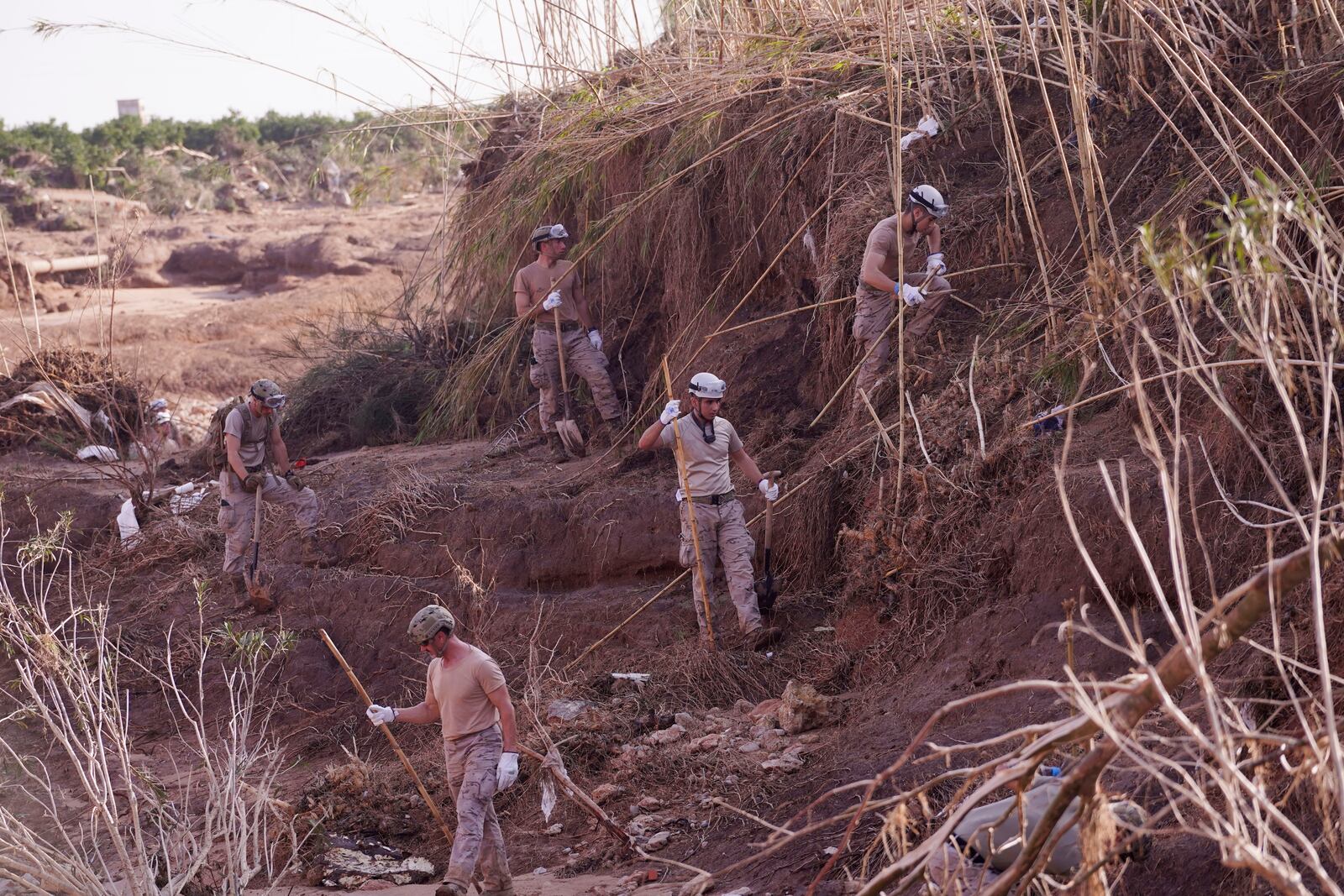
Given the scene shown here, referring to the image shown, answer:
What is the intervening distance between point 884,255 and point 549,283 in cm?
312

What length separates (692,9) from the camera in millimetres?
10398

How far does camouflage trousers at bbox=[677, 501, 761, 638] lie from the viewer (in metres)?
7.98

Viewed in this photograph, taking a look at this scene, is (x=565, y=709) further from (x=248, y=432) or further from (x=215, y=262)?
(x=215, y=262)

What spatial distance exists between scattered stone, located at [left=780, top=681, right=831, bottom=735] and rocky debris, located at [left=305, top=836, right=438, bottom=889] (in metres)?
2.01

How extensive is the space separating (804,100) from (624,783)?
5.28m

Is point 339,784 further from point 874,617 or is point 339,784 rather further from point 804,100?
point 804,100

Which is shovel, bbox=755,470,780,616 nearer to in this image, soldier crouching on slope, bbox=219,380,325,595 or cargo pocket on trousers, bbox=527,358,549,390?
cargo pocket on trousers, bbox=527,358,549,390

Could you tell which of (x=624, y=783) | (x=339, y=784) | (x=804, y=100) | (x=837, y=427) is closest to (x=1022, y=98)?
(x=804, y=100)

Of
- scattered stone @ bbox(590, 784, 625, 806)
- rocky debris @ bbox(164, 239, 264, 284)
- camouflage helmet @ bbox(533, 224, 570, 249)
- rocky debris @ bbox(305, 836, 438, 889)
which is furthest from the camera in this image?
rocky debris @ bbox(164, 239, 264, 284)

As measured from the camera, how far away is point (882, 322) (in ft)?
27.8

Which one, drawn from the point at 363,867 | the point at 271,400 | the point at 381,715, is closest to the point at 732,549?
the point at 381,715

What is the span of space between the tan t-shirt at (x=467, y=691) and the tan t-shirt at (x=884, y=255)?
148 inches

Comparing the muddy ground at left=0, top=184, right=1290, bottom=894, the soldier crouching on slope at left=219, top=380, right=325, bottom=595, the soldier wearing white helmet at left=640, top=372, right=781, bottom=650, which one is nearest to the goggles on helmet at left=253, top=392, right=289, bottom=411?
the soldier crouching on slope at left=219, top=380, right=325, bottom=595

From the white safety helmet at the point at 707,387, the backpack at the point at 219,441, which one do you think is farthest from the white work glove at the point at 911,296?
the backpack at the point at 219,441
